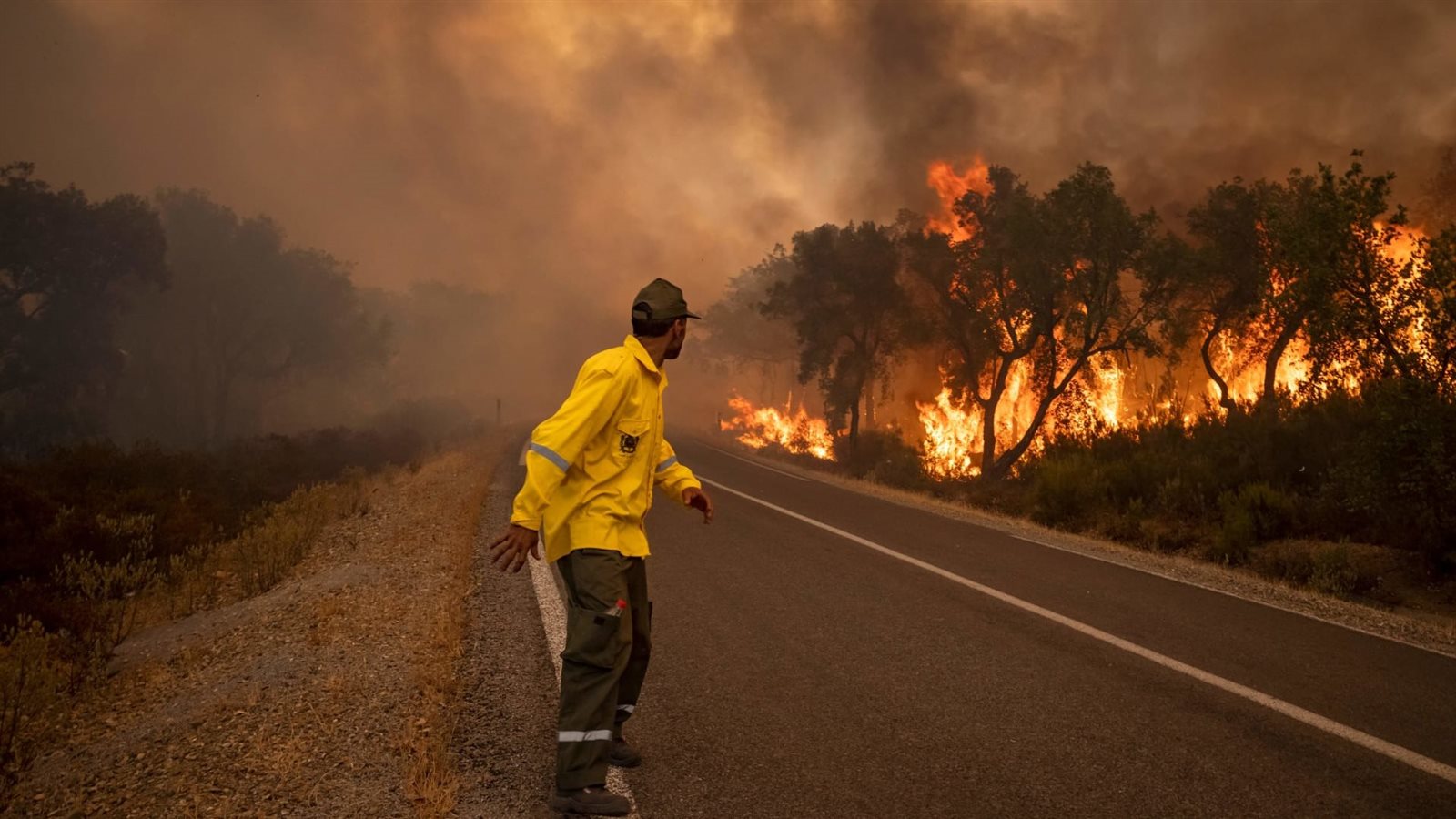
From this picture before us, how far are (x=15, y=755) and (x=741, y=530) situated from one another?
7.56 m

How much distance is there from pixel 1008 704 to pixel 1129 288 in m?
22.8

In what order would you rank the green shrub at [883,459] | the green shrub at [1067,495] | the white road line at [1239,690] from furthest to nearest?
the green shrub at [883,459]
the green shrub at [1067,495]
the white road line at [1239,690]

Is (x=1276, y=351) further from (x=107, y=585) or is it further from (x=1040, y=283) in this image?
(x=107, y=585)

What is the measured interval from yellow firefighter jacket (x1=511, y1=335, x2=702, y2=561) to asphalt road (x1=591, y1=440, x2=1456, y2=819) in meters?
1.15

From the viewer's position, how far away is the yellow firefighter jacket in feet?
10.8

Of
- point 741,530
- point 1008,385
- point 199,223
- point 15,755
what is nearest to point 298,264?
point 199,223

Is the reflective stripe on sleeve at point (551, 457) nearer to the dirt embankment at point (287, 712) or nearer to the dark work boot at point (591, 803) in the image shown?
the dark work boot at point (591, 803)

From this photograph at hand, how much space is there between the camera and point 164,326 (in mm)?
45312

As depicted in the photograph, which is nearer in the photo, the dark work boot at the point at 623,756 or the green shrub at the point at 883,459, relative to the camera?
the dark work boot at the point at 623,756

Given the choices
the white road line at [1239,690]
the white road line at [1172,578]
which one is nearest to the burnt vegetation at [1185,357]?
the white road line at [1172,578]

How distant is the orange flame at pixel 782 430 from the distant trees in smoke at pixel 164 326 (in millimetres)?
18979

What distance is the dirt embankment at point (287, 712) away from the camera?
138 inches

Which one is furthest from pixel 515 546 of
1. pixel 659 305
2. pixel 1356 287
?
pixel 1356 287

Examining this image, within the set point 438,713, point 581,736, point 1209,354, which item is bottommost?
point 438,713
